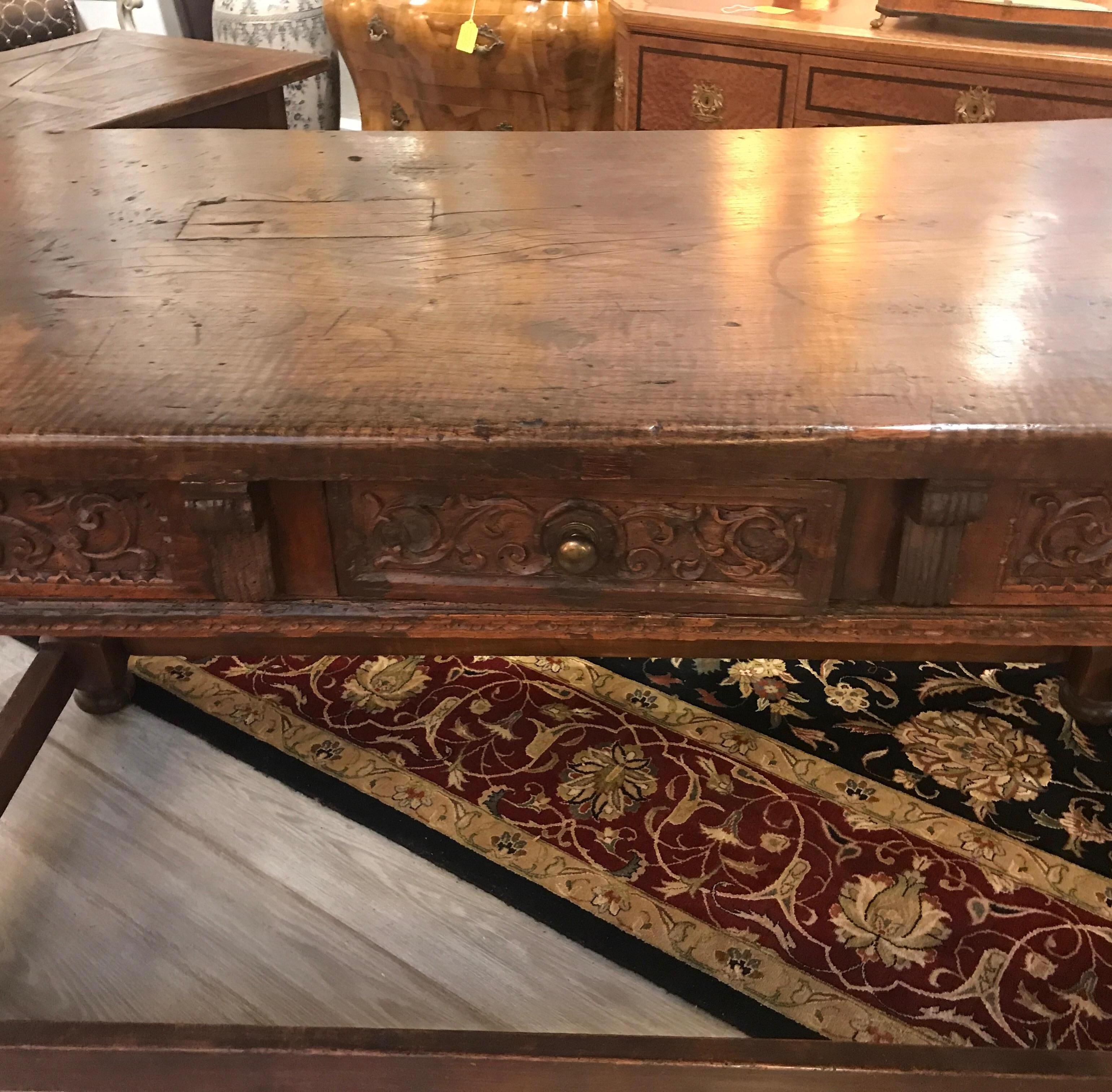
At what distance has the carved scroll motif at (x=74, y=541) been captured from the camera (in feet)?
2.10

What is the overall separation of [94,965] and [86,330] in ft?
2.43

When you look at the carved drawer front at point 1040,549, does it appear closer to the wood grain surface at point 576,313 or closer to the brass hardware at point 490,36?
the wood grain surface at point 576,313

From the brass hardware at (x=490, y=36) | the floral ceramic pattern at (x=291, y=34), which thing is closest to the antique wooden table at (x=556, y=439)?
the brass hardware at (x=490, y=36)

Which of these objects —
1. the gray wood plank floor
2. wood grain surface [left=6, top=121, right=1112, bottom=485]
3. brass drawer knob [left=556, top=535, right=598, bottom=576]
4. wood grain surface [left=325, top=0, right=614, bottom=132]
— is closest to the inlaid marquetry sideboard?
wood grain surface [left=325, top=0, right=614, bottom=132]

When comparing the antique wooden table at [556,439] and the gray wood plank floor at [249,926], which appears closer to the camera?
the antique wooden table at [556,439]

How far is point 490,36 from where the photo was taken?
2195 mm

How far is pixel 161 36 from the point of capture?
1.64 meters

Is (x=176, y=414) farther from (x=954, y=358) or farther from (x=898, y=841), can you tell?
(x=898, y=841)

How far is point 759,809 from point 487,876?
339 mm

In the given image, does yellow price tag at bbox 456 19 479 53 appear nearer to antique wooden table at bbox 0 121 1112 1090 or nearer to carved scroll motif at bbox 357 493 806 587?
antique wooden table at bbox 0 121 1112 1090

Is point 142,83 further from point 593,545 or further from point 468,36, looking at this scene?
point 593,545

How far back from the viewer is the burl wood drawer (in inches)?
24.6

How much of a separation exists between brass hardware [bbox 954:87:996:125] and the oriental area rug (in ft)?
2.89

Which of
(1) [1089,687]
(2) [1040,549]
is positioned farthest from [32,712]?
(1) [1089,687]
